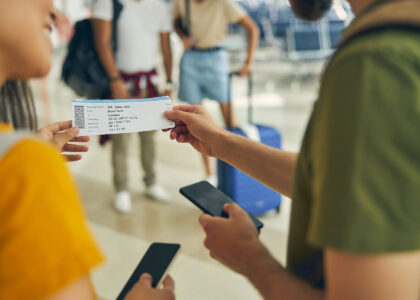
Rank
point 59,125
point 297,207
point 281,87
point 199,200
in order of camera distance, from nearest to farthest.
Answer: point 297,207 < point 199,200 < point 59,125 < point 281,87

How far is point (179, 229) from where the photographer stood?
245cm

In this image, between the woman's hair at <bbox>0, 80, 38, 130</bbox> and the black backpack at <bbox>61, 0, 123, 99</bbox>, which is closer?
the woman's hair at <bbox>0, 80, 38, 130</bbox>

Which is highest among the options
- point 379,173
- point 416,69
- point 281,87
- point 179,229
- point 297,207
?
point 416,69

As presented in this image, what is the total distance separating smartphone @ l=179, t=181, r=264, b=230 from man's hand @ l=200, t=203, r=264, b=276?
54 mm

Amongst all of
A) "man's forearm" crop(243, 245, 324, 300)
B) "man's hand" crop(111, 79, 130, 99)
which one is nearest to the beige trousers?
"man's hand" crop(111, 79, 130, 99)

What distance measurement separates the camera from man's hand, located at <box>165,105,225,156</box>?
114 cm

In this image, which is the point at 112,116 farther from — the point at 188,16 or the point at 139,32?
the point at 188,16

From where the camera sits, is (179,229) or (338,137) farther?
(179,229)

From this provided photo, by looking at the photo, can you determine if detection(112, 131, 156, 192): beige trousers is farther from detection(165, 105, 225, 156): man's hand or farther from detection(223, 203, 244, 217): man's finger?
detection(223, 203, 244, 217): man's finger

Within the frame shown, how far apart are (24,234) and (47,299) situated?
0.09 m

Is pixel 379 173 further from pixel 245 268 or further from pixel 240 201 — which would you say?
pixel 240 201

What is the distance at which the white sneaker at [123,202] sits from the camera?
2.67m

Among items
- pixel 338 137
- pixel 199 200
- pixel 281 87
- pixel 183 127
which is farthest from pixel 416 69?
pixel 281 87

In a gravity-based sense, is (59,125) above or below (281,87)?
above
